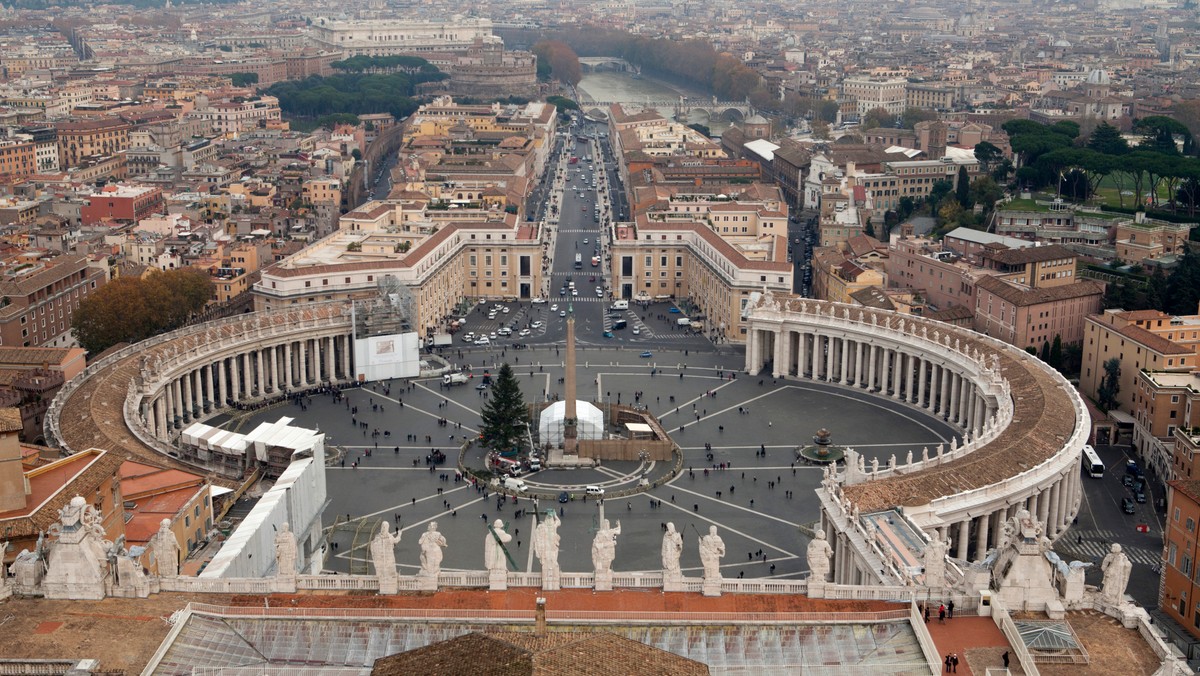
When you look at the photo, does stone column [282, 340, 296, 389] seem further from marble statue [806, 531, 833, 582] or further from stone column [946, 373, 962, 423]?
marble statue [806, 531, 833, 582]

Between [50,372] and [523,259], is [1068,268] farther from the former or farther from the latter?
[50,372]

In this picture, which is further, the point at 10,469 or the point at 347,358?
the point at 347,358

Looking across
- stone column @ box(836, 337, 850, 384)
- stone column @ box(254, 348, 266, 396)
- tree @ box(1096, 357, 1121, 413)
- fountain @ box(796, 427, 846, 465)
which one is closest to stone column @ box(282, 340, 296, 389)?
stone column @ box(254, 348, 266, 396)

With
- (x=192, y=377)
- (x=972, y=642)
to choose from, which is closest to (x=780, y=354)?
(x=192, y=377)

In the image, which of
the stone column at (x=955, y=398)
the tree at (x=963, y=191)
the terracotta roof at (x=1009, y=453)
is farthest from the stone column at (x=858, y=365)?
the tree at (x=963, y=191)

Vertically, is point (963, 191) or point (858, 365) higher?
point (963, 191)

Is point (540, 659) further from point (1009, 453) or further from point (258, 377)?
point (258, 377)

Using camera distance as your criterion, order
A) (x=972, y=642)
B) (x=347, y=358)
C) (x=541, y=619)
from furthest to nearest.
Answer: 1. (x=347, y=358)
2. (x=972, y=642)
3. (x=541, y=619)
